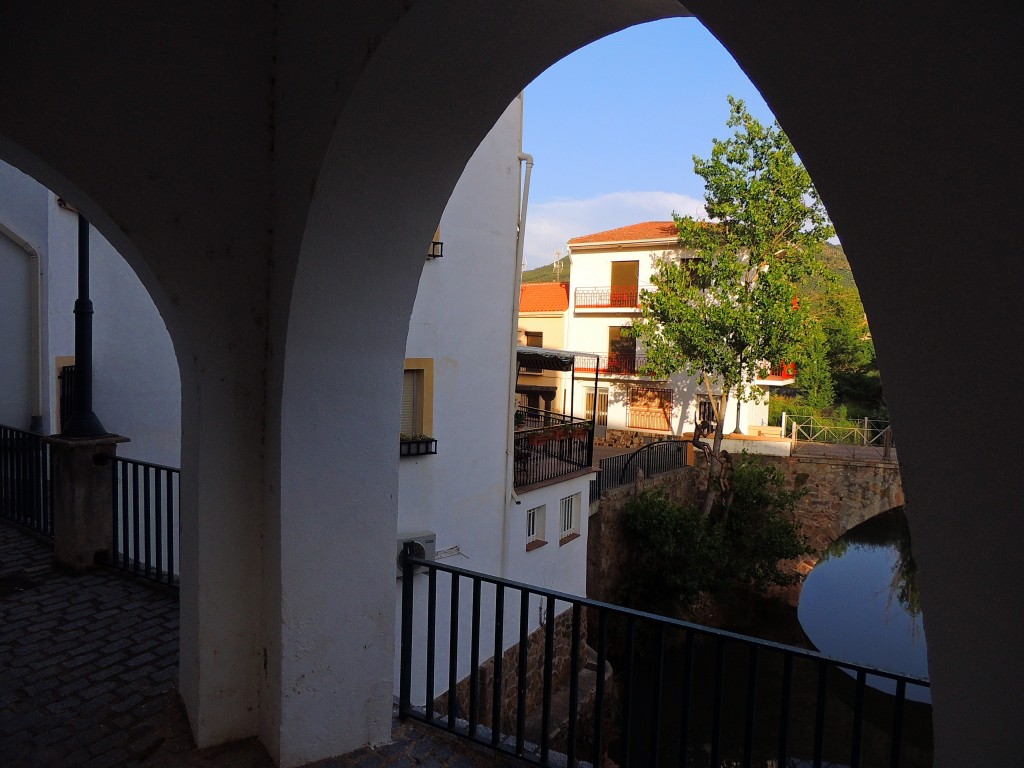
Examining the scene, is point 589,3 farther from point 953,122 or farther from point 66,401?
point 66,401

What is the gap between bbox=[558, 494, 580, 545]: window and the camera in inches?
450

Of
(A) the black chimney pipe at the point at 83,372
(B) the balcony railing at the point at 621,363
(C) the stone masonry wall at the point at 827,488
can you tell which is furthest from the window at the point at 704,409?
(A) the black chimney pipe at the point at 83,372

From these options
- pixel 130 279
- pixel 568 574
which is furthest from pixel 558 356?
pixel 130 279

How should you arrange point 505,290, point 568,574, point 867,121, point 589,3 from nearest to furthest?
point 867,121 < point 589,3 < point 505,290 < point 568,574

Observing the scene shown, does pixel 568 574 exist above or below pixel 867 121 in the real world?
below

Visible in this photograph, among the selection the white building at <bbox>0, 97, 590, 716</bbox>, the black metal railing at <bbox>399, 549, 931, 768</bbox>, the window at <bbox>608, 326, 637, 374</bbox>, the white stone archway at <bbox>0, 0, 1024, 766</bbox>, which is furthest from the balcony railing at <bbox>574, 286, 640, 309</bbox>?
the white stone archway at <bbox>0, 0, 1024, 766</bbox>

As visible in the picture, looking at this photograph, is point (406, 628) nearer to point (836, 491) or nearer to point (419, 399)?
point (419, 399)

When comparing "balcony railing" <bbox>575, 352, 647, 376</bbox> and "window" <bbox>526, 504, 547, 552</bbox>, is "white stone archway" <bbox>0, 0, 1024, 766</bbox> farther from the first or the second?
"balcony railing" <bbox>575, 352, 647, 376</bbox>

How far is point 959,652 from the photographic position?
899 millimetres

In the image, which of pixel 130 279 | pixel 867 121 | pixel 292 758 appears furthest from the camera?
pixel 130 279

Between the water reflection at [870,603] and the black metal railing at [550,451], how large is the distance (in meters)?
6.69

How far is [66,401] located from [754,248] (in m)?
14.3

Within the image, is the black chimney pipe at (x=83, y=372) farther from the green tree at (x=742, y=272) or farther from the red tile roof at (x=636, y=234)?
the red tile roof at (x=636, y=234)

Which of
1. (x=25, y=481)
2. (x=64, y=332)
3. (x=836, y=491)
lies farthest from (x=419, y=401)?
(x=836, y=491)
